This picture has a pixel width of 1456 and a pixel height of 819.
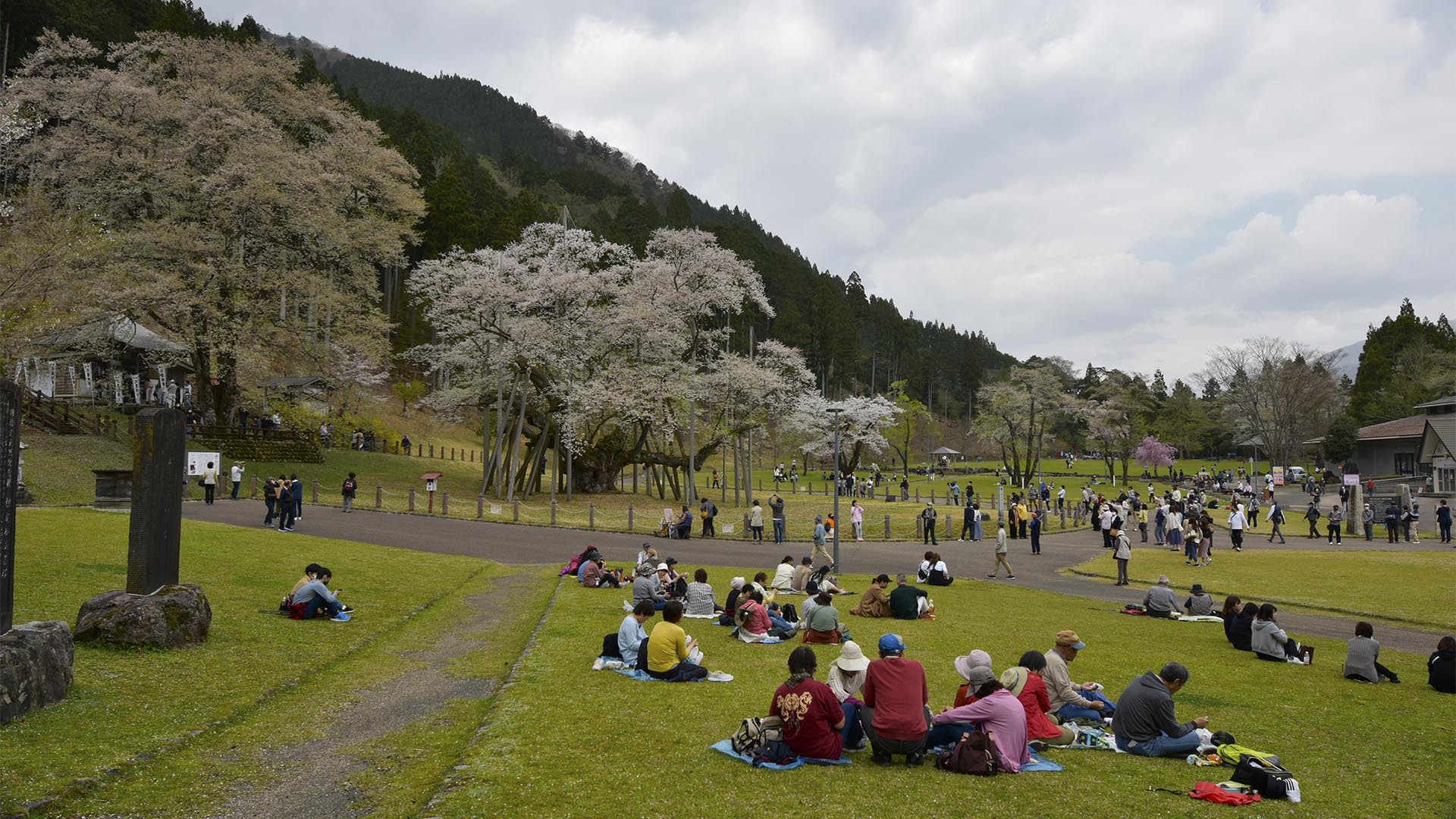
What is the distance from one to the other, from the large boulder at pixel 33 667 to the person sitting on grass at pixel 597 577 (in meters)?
11.1

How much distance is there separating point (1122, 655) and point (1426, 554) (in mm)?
23539

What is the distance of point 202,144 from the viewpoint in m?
38.1

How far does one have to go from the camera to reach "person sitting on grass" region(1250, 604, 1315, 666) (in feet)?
46.8

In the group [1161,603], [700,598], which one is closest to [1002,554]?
[1161,603]

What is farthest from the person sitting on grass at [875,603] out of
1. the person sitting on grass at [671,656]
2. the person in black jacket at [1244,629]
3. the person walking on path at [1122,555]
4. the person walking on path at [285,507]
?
the person walking on path at [285,507]

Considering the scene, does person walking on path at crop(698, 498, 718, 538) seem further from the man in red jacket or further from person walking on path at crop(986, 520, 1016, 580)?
the man in red jacket

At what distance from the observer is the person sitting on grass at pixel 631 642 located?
11734 millimetres

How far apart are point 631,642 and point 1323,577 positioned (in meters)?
23.5

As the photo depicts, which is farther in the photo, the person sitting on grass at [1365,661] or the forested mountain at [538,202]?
the forested mountain at [538,202]

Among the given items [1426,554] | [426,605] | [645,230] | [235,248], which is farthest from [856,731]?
[645,230]

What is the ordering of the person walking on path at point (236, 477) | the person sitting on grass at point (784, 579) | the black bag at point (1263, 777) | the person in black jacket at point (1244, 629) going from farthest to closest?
the person walking on path at point (236, 477) < the person sitting on grass at point (784, 579) < the person in black jacket at point (1244, 629) < the black bag at point (1263, 777)

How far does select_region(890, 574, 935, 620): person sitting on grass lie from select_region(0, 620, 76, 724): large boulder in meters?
13.0

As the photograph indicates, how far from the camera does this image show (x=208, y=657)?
11414 mm

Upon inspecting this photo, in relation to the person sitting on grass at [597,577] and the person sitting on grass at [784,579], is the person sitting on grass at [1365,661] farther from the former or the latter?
the person sitting on grass at [597,577]
